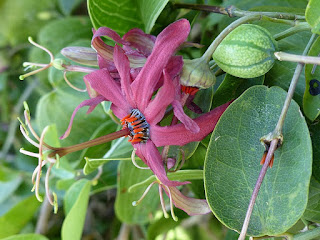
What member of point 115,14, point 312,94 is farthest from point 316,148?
point 115,14

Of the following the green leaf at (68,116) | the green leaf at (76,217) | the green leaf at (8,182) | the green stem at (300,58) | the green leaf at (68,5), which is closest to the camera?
the green stem at (300,58)

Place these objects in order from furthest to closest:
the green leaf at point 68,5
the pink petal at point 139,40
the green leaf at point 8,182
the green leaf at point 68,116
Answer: the green leaf at point 68,5
the green leaf at point 8,182
the green leaf at point 68,116
the pink petal at point 139,40

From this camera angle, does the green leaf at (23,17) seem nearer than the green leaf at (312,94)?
No

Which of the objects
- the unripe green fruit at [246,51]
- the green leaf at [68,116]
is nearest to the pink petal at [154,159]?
the unripe green fruit at [246,51]

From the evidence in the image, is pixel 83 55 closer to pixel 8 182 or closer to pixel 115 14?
pixel 115 14

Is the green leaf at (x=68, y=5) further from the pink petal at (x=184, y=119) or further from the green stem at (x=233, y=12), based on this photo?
the pink petal at (x=184, y=119)

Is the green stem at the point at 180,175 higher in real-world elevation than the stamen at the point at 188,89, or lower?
lower

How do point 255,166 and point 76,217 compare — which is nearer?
point 255,166

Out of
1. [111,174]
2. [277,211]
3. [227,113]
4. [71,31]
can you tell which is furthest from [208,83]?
[71,31]
